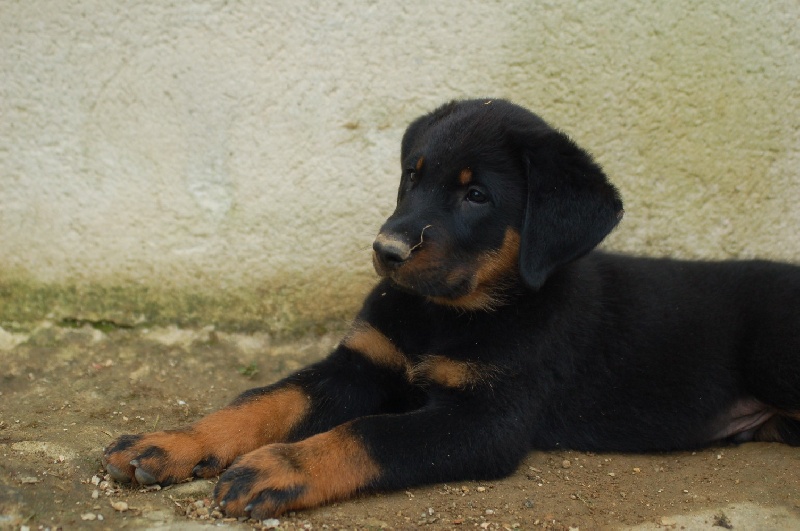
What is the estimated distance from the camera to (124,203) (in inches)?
196

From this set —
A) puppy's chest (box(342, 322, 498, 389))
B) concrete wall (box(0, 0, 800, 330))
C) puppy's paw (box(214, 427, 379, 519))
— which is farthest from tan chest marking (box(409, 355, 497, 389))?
concrete wall (box(0, 0, 800, 330))

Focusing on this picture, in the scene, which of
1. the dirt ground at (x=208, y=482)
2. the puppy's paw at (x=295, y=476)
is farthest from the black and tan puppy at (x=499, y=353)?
the dirt ground at (x=208, y=482)

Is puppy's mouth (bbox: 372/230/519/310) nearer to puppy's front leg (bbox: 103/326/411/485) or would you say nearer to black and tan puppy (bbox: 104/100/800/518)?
black and tan puppy (bbox: 104/100/800/518)

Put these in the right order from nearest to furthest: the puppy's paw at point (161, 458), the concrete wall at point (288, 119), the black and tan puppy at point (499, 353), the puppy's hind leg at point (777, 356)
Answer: the puppy's paw at point (161, 458) < the black and tan puppy at point (499, 353) < the puppy's hind leg at point (777, 356) < the concrete wall at point (288, 119)

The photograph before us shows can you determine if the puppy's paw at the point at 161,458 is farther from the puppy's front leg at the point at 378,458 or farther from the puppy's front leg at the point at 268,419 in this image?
the puppy's front leg at the point at 378,458

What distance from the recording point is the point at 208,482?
11.5ft

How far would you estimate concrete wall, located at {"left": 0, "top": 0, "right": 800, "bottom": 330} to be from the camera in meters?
4.82

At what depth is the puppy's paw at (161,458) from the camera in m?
3.39

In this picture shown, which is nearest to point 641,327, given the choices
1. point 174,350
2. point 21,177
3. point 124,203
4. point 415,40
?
point 415,40

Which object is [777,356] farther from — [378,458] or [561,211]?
[378,458]

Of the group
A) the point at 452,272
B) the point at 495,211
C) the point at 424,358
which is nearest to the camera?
the point at 452,272

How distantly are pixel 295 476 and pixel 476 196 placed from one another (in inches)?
57.8

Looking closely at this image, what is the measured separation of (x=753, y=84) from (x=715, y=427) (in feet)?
7.24

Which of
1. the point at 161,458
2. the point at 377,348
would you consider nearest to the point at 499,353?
the point at 377,348
